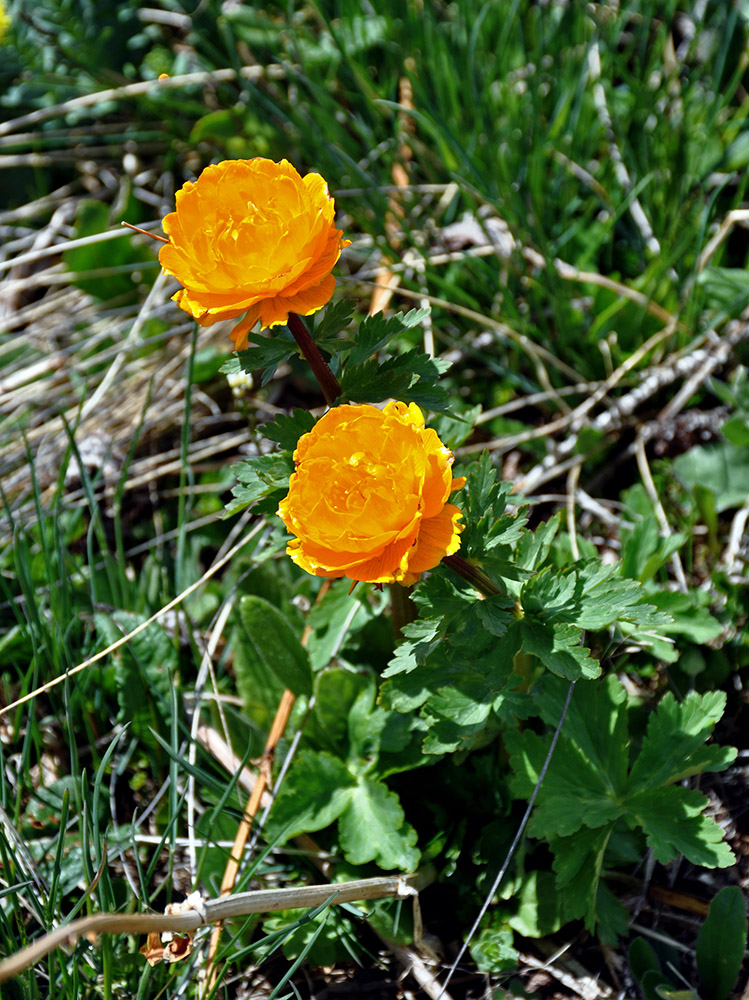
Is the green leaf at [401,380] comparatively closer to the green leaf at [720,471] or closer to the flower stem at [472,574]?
the flower stem at [472,574]

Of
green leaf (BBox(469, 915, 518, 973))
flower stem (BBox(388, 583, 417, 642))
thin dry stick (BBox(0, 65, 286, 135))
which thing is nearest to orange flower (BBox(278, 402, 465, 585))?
flower stem (BBox(388, 583, 417, 642))

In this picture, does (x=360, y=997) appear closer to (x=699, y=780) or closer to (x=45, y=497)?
(x=699, y=780)

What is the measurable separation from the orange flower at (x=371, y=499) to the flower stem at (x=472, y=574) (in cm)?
13

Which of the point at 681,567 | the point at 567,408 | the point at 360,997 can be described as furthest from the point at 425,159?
the point at 360,997

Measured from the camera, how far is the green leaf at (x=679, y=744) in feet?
5.29

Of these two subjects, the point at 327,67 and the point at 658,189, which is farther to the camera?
the point at 327,67

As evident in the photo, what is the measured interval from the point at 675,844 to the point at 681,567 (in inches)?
32.3

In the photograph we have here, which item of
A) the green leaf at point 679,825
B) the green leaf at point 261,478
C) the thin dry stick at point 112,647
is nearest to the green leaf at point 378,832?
the green leaf at point 679,825

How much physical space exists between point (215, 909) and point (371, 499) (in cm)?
75

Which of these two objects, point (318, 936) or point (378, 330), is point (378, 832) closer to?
point (318, 936)

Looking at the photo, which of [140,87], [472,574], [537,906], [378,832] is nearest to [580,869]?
[537,906]

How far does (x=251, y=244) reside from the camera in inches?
48.8

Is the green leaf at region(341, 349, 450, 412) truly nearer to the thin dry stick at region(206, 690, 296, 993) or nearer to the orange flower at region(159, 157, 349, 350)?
the orange flower at region(159, 157, 349, 350)

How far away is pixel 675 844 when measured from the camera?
1566mm
